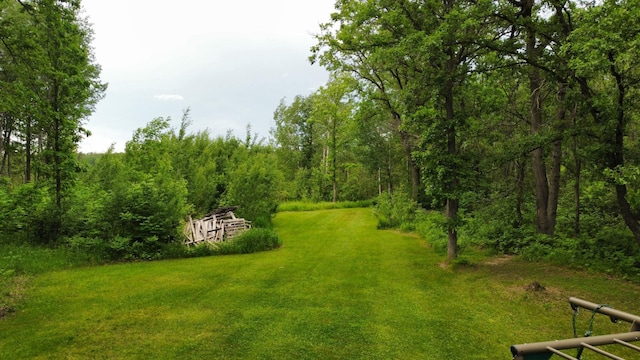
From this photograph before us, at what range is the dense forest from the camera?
609 centimetres

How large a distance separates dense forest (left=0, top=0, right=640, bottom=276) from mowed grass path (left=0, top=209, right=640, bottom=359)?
1512mm

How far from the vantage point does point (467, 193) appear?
769 centimetres

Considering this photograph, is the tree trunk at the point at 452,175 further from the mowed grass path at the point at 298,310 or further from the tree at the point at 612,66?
the tree at the point at 612,66

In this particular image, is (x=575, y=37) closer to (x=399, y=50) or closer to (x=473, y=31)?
(x=473, y=31)

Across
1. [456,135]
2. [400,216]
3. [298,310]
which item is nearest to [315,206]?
[400,216]

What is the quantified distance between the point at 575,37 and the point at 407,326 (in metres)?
5.38

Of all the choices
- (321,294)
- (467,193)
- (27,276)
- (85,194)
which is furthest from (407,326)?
(85,194)

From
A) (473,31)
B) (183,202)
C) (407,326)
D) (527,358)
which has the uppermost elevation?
(473,31)

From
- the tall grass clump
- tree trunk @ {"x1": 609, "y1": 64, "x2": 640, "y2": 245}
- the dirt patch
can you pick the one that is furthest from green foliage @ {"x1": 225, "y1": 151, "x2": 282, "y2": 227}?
tree trunk @ {"x1": 609, "y1": 64, "x2": 640, "y2": 245}

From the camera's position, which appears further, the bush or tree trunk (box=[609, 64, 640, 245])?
the bush

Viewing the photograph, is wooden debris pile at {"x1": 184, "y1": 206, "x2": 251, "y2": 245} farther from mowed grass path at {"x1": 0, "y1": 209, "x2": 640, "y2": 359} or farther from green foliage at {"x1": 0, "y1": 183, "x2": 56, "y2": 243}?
green foliage at {"x1": 0, "y1": 183, "x2": 56, "y2": 243}

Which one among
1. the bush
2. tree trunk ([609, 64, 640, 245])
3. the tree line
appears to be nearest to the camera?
the tree line

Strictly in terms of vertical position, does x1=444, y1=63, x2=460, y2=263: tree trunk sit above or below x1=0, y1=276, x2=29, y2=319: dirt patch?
above

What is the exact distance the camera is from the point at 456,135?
823 cm
